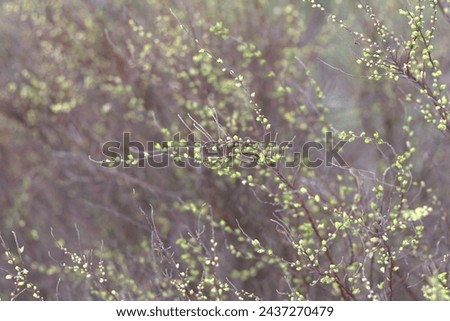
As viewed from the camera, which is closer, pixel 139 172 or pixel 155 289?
pixel 155 289

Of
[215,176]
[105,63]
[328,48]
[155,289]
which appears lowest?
[155,289]

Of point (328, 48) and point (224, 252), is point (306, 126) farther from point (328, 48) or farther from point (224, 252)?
point (328, 48)

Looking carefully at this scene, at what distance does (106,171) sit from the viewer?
5559mm

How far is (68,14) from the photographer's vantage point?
6.01 meters

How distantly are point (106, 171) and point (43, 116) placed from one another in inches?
41.4

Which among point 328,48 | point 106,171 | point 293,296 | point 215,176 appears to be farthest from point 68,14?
point 293,296

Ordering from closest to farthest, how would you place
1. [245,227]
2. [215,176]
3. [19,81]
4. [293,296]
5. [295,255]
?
[293,296], [295,255], [245,227], [215,176], [19,81]

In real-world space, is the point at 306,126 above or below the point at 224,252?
above

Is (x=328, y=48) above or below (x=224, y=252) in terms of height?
above

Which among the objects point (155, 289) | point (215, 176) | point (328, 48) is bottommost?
point (155, 289)
